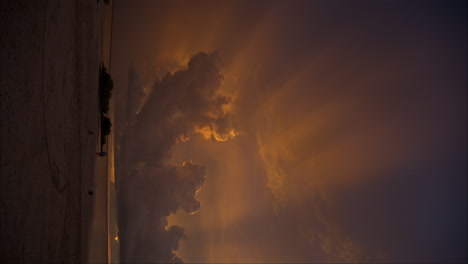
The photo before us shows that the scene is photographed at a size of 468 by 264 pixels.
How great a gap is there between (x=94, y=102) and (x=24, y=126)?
25.3 ft

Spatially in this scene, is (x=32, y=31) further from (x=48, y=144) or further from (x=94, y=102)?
(x=94, y=102)

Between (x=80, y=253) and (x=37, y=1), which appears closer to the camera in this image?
(x=37, y=1)

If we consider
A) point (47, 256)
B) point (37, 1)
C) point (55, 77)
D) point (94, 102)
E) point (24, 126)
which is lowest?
point (47, 256)

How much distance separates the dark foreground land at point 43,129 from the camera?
21.8ft

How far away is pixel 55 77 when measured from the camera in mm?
9109

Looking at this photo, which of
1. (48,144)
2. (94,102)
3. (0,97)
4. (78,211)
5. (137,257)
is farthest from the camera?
(137,257)

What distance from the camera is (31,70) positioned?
25.0 ft

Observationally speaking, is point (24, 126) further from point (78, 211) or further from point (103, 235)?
point (103, 235)

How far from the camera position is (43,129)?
27.4ft

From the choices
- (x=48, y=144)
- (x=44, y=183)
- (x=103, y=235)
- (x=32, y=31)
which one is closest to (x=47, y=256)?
(x=44, y=183)

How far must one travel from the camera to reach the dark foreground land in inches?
262

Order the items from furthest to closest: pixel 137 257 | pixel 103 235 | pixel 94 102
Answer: pixel 137 257 → pixel 103 235 → pixel 94 102

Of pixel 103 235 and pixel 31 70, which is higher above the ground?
pixel 31 70

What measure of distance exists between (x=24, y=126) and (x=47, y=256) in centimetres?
359
